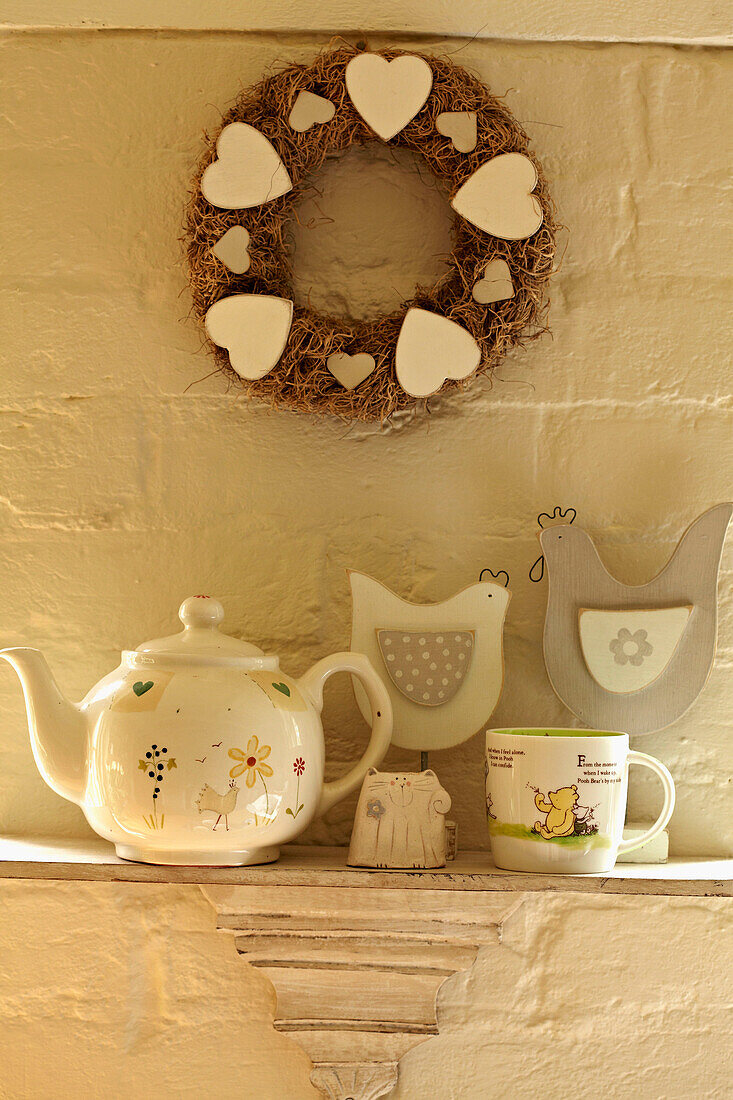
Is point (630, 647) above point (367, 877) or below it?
above

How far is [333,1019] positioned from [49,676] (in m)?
0.44

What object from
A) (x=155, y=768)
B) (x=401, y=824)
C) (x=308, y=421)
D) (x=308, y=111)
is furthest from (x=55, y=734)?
(x=308, y=111)

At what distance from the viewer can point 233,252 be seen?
1000 millimetres

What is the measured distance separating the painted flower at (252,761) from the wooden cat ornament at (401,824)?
12 cm

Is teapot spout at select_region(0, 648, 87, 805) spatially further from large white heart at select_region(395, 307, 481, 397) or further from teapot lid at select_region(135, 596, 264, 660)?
large white heart at select_region(395, 307, 481, 397)

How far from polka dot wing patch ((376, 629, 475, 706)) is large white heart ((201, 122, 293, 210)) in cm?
49

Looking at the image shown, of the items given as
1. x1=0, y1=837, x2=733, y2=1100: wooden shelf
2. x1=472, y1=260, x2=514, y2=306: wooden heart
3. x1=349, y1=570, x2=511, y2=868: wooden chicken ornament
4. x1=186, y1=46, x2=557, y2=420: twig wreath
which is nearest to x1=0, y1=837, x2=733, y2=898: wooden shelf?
x1=0, y1=837, x2=733, y2=1100: wooden shelf

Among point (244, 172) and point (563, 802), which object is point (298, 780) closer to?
point (563, 802)

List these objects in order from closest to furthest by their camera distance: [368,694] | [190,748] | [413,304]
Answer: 1. [190,748]
2. [368,694]
3. [413,304]

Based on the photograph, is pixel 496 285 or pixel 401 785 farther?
pixel 496 285

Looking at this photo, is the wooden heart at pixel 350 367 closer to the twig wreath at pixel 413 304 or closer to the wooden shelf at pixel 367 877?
the twig wreath at pixel 413 304

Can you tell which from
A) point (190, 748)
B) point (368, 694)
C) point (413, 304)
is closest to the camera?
point (190, 748)

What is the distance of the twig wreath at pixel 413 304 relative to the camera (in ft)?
3.26

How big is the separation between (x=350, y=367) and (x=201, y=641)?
1.11 feet
